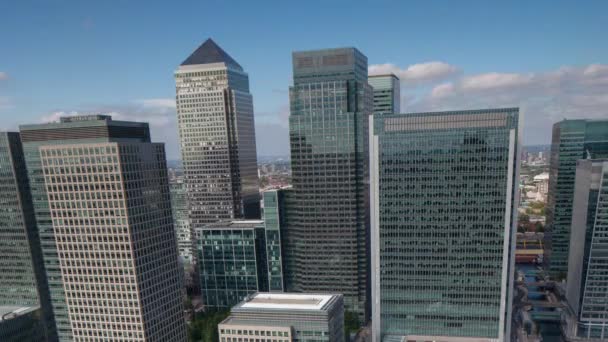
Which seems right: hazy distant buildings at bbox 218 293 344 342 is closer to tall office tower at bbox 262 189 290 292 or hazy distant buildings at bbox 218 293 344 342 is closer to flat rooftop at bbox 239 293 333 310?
flat rooftop at bbox 239 293 333 310

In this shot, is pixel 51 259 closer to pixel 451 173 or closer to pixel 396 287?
pixel 396 287

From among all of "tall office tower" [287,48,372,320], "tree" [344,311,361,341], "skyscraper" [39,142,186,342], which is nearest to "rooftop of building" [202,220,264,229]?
"tall office tower" [287,48,372,320]

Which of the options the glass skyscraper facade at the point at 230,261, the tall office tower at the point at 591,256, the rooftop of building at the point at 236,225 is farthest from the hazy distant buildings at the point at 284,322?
the tall office tower at the point at 591,256

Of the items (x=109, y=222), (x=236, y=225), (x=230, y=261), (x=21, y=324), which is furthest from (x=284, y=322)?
(x=21, y=324)

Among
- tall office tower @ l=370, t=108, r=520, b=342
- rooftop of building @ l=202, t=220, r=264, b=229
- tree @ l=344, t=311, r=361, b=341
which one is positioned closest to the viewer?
tall office tower @ l=370, t=108, r=520, b=342

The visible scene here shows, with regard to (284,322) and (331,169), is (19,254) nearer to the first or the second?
(284,322)

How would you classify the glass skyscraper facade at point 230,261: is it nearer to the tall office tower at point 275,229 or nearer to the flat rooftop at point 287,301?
the tall office tower at point 275,229

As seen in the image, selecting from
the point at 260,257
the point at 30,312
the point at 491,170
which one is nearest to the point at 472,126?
the point at 491,170
